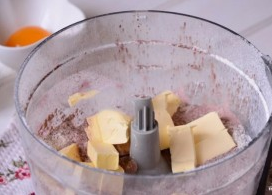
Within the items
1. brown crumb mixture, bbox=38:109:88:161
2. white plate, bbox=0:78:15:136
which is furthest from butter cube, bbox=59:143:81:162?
white plate, bbox=0:78:15:136

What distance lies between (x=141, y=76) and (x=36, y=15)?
212 millimetres

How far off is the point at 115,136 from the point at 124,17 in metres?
0.11

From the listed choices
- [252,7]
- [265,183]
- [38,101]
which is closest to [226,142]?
[265,183]

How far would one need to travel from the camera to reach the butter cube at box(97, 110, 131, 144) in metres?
0.44

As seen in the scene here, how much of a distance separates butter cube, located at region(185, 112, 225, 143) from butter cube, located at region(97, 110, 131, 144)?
0.18 feet

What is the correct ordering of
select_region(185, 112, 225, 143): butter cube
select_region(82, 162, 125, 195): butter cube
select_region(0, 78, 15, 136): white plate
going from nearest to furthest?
1. select_region(82, 162, 125, 195): butter cube
2. select_region(185, 112, 225, 143): butter cube
3. select_region(0, 78, 15, 136): white plate

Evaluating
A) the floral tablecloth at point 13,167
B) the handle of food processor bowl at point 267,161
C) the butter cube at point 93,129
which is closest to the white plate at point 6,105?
the floral tablecloth at point 13,167

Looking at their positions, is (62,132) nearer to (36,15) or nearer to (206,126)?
(206,126)

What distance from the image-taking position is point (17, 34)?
2.19 ft

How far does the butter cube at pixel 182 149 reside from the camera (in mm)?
433

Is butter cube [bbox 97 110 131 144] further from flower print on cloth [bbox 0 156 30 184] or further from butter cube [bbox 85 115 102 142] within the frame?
flower print on cloth [bbox 0 156 30 184]

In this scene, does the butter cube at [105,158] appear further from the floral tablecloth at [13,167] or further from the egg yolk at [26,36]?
the egg yolk at [26,36]

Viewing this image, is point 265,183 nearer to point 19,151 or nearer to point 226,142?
point 226,142

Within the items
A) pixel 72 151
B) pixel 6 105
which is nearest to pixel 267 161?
pixel 72 151
